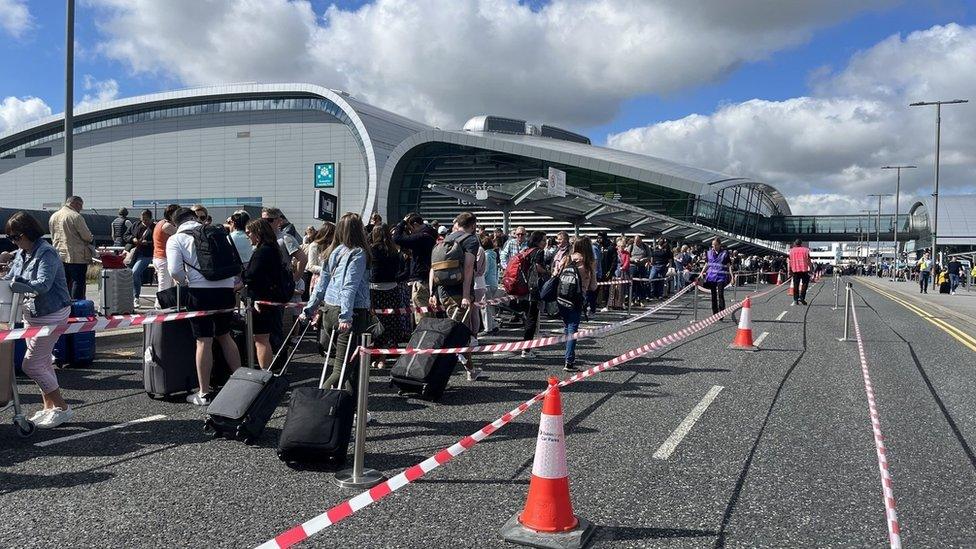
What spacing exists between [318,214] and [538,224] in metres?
41.9

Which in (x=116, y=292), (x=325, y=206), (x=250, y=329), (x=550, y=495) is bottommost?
(x=550, y=495)

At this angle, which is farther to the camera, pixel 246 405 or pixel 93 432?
pixel 93 432

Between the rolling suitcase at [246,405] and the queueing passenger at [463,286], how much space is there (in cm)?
266

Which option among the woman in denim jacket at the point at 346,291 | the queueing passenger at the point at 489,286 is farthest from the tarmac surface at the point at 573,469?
the queueing passenger at the point at 489,286

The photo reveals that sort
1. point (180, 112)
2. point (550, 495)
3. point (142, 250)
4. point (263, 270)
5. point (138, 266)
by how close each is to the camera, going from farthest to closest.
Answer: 1. point (180, 112)
2. point (142, 250)
3. point (138, 266)
4. point (263, 270)
5. point (550, 495)

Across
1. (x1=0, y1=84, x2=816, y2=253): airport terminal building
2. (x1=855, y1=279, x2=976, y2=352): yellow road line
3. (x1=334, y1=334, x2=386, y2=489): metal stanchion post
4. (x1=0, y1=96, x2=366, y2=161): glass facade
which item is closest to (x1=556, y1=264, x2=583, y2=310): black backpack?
(x1=334, y1=334, x2=386, y2=489): metal stanchion post

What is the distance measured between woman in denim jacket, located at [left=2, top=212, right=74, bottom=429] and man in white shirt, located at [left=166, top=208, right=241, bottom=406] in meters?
0.88

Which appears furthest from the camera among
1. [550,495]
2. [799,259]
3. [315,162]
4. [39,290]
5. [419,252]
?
[315,162]

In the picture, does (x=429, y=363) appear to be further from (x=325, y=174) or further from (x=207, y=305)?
(x=325, y=174)

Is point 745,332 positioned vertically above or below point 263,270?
below

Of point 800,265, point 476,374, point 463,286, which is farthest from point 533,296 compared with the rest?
point 800,265

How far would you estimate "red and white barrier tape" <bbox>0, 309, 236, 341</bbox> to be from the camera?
4715mm

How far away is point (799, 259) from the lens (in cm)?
1928

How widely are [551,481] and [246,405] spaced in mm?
2542
